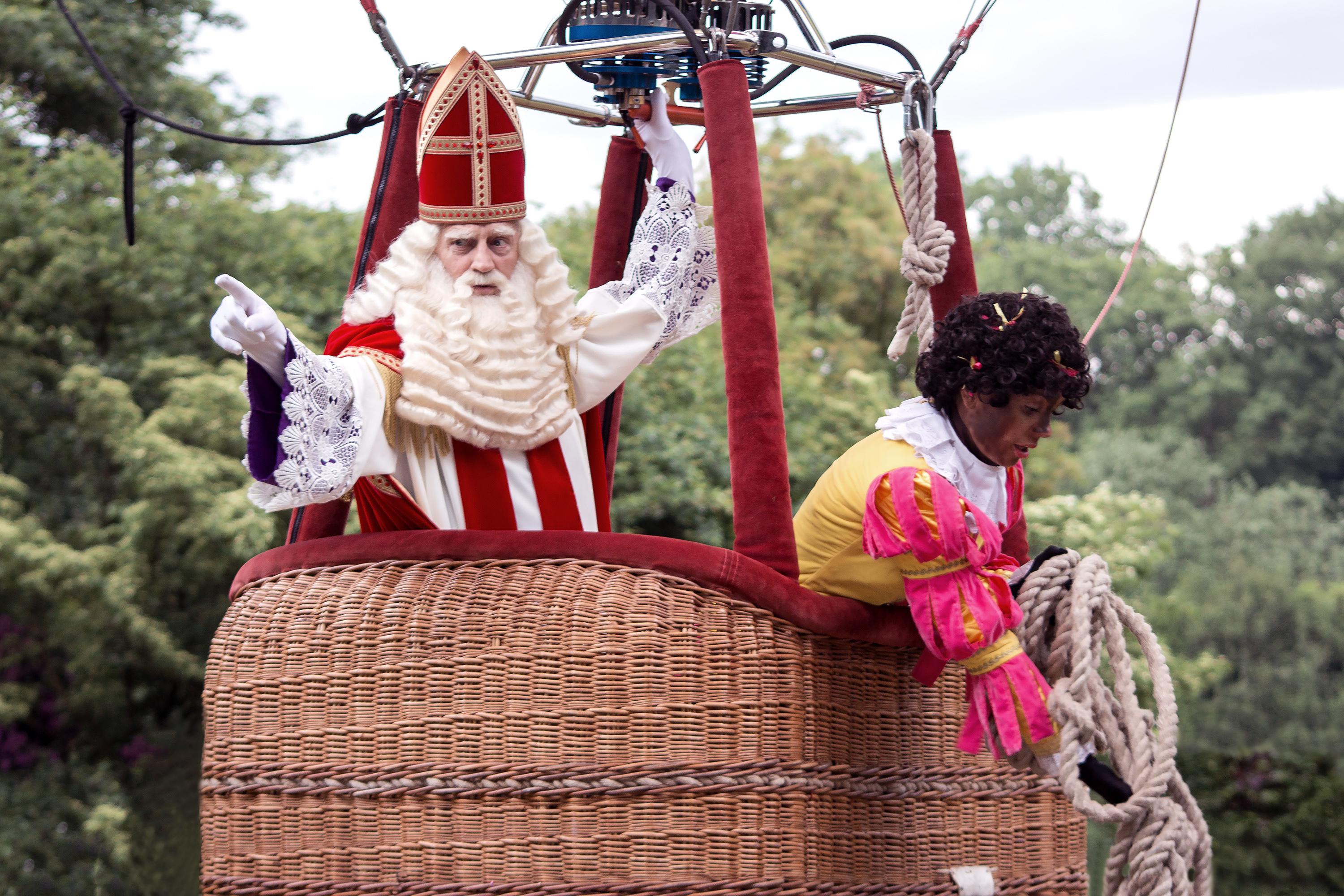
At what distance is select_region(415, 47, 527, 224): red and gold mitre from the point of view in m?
2.46

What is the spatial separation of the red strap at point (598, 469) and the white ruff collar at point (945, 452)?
1.85 ft

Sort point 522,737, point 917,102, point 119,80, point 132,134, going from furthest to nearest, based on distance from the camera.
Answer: point 119,80 → point 917,102 → point 132,134 → point 522,737

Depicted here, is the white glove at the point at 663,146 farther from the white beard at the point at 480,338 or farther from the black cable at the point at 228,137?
the black cable at the point at 228,137

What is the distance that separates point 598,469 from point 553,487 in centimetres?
18

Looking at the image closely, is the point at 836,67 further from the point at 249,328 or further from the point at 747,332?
the point at 249,328

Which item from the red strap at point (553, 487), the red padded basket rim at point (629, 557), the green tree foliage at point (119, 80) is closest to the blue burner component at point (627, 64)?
the red strap at point (553, 487)

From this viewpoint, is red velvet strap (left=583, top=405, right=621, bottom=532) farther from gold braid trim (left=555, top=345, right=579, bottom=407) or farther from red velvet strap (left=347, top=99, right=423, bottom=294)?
red velvet strap (left=347, top=99, right=423, bottom=294)

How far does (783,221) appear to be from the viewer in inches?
408

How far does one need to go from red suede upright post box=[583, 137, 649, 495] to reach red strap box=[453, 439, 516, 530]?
0.73 m

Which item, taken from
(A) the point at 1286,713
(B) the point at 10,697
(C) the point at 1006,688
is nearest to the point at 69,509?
(B) the point at 10,697

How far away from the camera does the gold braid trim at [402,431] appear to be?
2.32 m

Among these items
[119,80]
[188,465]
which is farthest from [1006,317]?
[119,80]

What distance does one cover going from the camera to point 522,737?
6.84 ft

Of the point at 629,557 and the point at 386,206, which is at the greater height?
the point at 386,206
